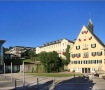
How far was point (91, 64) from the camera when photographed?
6544 centimetres

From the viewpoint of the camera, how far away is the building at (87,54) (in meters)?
64.2

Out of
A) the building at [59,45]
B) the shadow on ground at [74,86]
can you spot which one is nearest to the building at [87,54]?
the building at [59,45]

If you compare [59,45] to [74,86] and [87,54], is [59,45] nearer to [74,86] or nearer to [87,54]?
[87,54]

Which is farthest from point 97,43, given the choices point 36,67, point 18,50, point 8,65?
point 18,50

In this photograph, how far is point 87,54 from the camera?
219 feet

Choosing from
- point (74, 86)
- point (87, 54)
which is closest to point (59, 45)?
point (87, 54)

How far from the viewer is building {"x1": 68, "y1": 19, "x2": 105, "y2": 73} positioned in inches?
2530

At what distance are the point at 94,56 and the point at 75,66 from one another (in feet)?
22.5

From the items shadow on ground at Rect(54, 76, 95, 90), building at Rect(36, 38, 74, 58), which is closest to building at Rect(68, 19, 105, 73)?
building at Rect(36, 38, 74, 58)

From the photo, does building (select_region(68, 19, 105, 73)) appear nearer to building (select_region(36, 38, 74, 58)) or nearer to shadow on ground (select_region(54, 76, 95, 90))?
building (select_region(36, 38, 74, 58))

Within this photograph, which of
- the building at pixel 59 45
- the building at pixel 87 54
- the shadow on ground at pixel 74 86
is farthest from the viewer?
the building at pixel 59 45

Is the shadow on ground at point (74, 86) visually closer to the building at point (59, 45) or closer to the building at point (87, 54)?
the building at point (87, 54)

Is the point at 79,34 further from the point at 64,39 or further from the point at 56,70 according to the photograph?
the point at 64,39

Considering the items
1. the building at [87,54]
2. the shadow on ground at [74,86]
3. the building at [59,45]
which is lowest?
the shadow on ground at [74,86]
